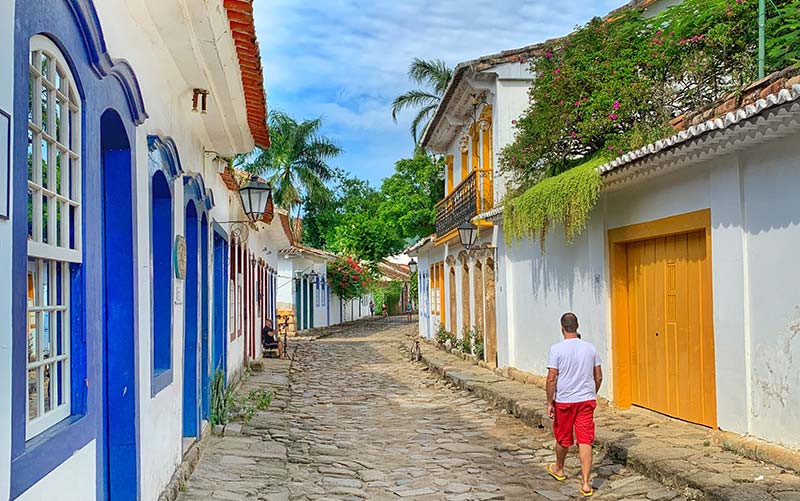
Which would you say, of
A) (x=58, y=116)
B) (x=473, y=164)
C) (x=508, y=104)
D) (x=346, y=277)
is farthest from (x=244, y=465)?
(x=346, y=277)

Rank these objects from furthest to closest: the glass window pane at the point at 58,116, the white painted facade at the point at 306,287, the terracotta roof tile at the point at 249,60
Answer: the white painted facade at the point at 306,287
the terracotta roof tile at the point at 249,60
the glass window pane at the point at 58,116

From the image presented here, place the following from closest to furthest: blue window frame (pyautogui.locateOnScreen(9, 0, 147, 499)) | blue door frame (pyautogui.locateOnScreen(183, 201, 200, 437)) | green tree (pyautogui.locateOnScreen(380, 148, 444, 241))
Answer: blue window frame (pyautogui.locateOnScreen(9, 0, 147, 499)) → blue door frame (pyautogui.locateOnScreen(183, 201, 200, 437)) → green tree (pyautogui.locateOnScreen(380, 148, 444, 241))

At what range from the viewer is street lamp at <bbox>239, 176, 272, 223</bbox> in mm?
10273

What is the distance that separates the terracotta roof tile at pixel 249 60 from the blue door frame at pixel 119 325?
1.35 metres

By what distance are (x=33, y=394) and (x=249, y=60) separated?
3780 mm

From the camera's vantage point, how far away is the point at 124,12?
4707 millimetres

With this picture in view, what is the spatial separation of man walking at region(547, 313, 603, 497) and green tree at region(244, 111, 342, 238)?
31224 mm

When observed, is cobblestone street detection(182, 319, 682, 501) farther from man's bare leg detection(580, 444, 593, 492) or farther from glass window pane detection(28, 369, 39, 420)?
glass window pane detection(28, 369, 39, 420)

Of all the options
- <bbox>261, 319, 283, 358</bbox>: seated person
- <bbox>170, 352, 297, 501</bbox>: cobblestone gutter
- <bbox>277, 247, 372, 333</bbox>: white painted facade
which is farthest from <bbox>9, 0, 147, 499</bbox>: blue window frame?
<bbox>277, 247, 372, 333</bbox>: white painted facade

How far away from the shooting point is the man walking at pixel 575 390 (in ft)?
21.8

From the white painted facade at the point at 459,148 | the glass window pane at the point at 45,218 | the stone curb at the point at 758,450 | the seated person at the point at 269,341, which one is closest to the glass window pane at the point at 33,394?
the glass window pane at the point at 45,218

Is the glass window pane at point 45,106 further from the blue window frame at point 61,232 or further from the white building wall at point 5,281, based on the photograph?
the white building wall at point 5,281

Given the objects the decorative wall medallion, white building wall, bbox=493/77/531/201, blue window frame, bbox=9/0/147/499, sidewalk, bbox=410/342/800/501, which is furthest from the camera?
white building wall, bbox=493/77/531/201

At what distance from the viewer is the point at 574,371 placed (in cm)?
668
